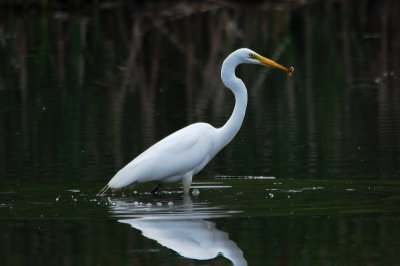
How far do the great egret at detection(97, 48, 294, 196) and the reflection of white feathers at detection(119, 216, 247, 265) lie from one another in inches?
49.2

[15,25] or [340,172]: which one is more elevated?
[15,25]

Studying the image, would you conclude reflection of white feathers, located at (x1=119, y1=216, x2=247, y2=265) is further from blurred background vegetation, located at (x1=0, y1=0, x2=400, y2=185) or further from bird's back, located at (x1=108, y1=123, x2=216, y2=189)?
blurred background vegetation, located at (x1=0, y1=0, x2=400, y2=185)

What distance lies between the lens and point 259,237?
693 cm

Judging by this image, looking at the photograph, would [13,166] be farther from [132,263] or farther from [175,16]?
[175,16]

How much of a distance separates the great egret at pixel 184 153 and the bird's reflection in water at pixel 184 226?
0.28m

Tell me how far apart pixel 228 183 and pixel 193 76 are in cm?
809

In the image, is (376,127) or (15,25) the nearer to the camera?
(376,127)

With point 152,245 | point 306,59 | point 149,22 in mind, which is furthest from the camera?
point 149,22

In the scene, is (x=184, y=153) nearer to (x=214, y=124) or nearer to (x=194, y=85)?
(x=214, y=124)

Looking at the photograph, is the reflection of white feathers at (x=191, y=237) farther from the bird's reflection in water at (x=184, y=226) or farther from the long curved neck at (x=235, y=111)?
the long curved neck at (x=235, y=111)

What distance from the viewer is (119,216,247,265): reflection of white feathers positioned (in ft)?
21.4

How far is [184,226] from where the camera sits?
24.5 ft

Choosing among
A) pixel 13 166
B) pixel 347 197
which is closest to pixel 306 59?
pixel 13 166

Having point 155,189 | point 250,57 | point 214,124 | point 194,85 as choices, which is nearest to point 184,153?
point 155,189
